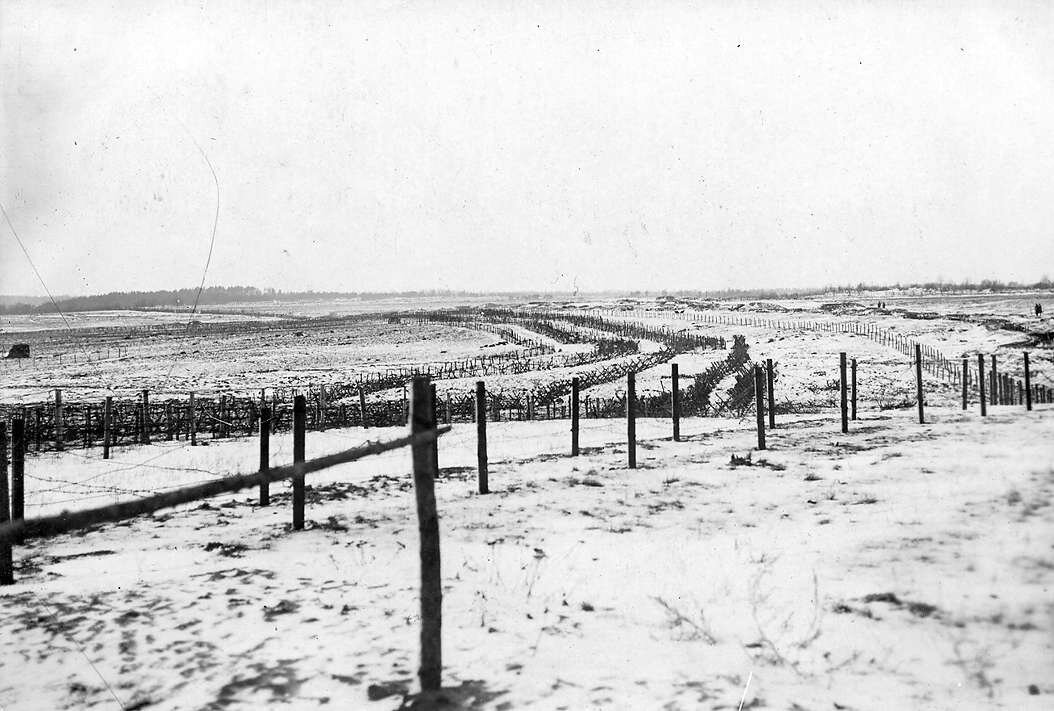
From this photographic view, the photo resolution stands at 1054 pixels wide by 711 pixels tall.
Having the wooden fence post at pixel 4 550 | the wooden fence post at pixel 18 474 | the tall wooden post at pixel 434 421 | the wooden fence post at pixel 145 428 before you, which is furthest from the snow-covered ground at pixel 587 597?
the wooden fence post at pixel 145 428

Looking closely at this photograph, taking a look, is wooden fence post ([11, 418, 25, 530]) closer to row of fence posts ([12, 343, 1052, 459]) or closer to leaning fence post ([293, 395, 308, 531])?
leaning fence post ([293, 395, 308, 531])

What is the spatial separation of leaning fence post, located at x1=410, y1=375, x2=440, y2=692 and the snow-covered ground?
265 millimetres

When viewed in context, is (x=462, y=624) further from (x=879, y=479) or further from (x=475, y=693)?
(x=879, y=479)

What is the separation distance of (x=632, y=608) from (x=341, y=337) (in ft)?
194

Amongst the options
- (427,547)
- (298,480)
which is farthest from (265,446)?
(427,547)

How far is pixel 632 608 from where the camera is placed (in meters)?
5.54

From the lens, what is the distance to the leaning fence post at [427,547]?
4.05 m

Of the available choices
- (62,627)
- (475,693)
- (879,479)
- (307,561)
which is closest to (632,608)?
(475,693)

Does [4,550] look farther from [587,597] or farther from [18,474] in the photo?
[587,597]

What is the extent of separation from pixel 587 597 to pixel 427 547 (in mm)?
2166

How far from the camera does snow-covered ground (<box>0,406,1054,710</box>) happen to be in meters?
4.21

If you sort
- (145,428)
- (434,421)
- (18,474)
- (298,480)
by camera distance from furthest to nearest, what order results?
1. (145,428)
2. (298,480)
3. (18,474)
4. (434,421)

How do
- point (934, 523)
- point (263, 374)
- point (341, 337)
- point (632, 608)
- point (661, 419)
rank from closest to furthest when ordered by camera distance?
1. point (632, 608)
2. point (934, 523)
3. point (661, 419)
4. point (263, 374)
5. point (341, 337)

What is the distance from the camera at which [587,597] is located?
5801 mm
